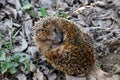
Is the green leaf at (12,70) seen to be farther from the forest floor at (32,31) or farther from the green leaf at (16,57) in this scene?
the green leaf at (16,57)

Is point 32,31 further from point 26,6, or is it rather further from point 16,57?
point 26,6

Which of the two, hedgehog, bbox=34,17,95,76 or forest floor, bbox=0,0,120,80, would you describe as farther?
forest floor, bbox=0,0,120,80

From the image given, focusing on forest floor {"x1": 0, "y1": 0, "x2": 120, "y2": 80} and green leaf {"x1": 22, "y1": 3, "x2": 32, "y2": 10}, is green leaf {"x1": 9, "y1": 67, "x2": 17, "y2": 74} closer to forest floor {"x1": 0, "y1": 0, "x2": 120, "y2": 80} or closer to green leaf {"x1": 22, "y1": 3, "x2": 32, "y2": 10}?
forest floor {"x1": 0, "y1": 0, "x2": 120, "y2": 80}

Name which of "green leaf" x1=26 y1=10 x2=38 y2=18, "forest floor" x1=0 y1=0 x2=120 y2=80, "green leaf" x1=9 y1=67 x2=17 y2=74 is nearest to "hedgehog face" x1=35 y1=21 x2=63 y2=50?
"forest floor" x1=0 y1=0 x2=120 y2=80

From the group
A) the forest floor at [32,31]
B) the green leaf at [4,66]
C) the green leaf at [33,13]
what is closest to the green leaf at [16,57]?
the forest floor at [32,31]

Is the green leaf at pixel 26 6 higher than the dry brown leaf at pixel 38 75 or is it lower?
higher

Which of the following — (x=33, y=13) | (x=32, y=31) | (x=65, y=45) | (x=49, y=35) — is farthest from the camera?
(x=33, y=13)

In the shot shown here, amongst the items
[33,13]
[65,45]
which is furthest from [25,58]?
[33,13]
